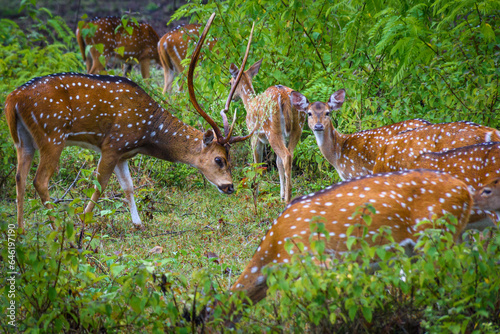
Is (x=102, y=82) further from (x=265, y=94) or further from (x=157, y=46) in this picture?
(x=157, y=46)

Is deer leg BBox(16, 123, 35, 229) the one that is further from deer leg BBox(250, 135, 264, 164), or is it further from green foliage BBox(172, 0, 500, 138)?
deer leg BBox(250, 135, 264, 164)

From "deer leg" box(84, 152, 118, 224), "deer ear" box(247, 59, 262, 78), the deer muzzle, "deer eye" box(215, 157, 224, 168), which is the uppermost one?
"deer ear" box(247, 59, 262, 78)

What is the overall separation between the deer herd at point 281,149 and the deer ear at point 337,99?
13mm

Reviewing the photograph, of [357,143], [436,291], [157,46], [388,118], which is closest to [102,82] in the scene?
[357,143]

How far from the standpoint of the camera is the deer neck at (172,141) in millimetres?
6656

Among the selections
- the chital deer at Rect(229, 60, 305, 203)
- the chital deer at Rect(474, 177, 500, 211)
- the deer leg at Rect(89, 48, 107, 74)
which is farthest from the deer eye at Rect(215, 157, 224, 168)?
the deer leg at Rect(89, 48, 107, 74)

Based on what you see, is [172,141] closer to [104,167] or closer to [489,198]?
[104,167]

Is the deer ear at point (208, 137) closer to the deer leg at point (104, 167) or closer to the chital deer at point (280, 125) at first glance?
the chital deer at point (280, 125)

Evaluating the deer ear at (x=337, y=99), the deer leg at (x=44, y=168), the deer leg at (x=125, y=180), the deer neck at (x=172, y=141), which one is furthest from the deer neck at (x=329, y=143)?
the deer leg at (x=44, y=168)

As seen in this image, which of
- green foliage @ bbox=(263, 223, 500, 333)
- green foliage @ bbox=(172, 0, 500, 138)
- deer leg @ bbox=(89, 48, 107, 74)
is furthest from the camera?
deer leg @ bbox=(89, 48, 107, 74)

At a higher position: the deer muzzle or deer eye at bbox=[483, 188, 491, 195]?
deer eye at bbox=[483, 188, 491, 195]

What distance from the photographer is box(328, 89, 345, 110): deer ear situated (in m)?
6.76

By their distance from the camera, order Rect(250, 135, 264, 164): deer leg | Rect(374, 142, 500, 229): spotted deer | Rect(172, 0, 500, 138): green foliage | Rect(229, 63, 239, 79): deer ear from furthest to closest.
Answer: Rect(229, 63, 239, 79): deer ear → Rect(250, 135, 264, 164): deer leg → Rect(172, 0, 500, 138): green foliage → Rect(374, 142, 500, 229): spotted deer

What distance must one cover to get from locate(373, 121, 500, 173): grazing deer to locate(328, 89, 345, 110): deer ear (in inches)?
50.2
